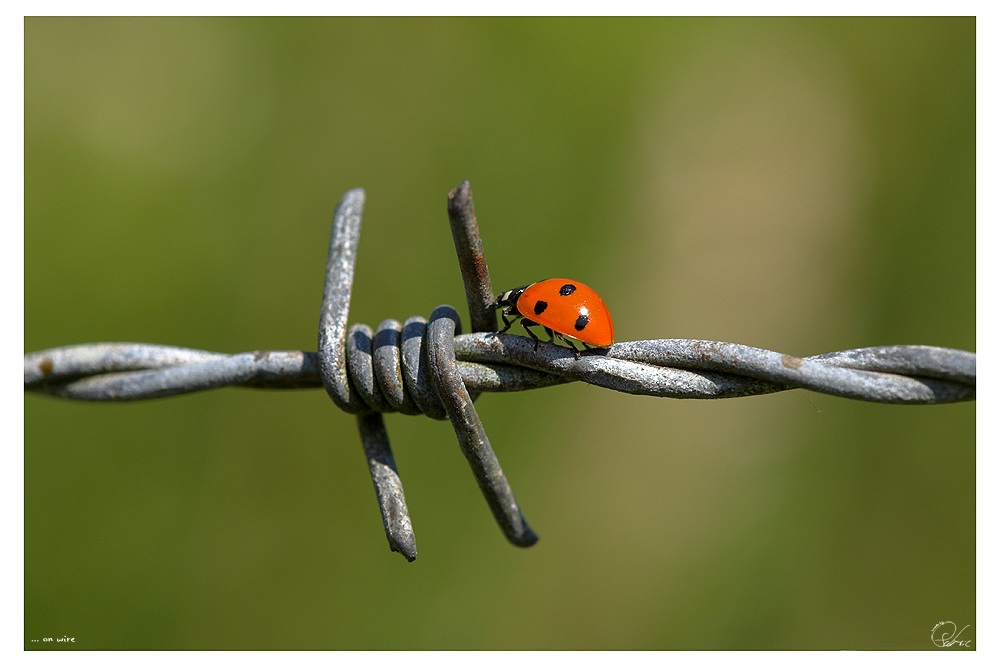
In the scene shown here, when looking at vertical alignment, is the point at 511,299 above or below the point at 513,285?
below

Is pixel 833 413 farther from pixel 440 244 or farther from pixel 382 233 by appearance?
pixel 382 233

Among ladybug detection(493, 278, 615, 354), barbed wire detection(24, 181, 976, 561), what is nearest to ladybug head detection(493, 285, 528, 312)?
ladybug detection(493, 278, 615, 354)

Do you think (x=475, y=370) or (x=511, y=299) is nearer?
(x=475, y=370)
